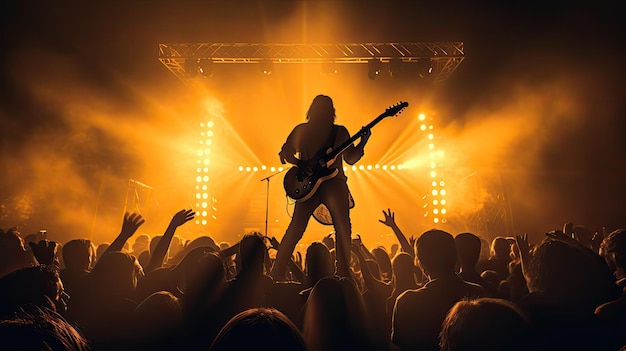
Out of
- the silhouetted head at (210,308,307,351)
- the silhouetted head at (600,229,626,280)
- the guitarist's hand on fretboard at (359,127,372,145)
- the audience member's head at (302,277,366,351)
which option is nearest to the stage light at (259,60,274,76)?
the guitarist's hand on fretboard at (359,127,372,145)

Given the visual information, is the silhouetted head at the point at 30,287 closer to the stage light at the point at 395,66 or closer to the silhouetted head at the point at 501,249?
the silhouetted head at the point at 501,249

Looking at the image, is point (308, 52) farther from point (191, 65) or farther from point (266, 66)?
point (191, 65)

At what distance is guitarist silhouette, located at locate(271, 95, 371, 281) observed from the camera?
12.5 ft

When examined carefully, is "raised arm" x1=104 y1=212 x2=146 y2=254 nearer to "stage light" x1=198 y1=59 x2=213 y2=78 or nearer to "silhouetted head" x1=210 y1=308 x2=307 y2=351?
"silhouetted head" x1=210 y1=308 x2=307 y2=351

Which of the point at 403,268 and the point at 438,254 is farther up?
the point at 438,254

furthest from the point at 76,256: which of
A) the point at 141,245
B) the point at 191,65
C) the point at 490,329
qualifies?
the point at 191,65

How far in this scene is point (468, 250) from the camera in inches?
128

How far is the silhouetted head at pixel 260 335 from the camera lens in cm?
87

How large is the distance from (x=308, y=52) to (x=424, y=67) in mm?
4128

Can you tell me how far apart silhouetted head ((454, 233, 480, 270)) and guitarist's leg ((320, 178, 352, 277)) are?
1102 millimetres

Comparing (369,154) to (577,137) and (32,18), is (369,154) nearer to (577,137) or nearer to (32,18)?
(577,137)

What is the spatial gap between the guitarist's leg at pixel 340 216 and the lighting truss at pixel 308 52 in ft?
29.4

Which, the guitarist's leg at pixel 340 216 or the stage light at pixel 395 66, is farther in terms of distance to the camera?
the stage light at pixel 395 66

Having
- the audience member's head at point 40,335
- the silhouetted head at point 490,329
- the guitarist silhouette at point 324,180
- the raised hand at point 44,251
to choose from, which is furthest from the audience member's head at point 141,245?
the silhouetted head at point 490,329
